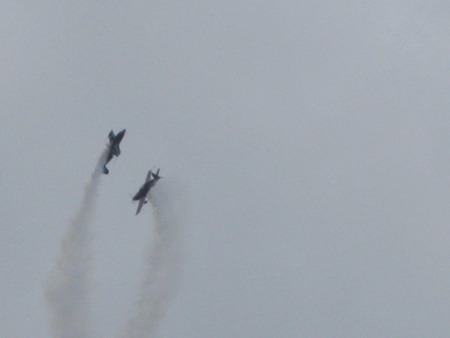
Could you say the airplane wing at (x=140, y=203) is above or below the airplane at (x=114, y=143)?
below

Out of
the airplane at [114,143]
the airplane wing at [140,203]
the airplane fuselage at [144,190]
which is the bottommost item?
the airplane wing at [140,203]

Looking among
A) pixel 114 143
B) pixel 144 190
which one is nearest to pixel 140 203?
pixel 144 190

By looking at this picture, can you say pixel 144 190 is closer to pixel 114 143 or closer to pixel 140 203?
pixel 140 203

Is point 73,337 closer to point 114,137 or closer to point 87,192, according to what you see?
point 87,192

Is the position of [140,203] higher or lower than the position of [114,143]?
lower

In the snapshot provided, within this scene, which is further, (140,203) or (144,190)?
(140,203)

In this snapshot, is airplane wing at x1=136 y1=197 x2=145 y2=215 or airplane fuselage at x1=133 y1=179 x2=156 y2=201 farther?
airplane wing at x1=136 y1=197 x2=145 y2=215

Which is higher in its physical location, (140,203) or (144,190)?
(144,190)

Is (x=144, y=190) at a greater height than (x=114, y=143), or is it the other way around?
(x=114, y=143)

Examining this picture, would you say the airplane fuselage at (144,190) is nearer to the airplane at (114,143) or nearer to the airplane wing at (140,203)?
the airplane wing at (140,203)

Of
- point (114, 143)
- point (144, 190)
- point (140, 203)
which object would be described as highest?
point (114, 143)

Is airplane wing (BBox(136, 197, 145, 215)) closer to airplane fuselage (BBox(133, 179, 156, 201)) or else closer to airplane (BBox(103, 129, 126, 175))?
airplane fuselage (BBox(133, 179, 156, 201))

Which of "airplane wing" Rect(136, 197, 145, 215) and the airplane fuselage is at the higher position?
the airplane fuselage

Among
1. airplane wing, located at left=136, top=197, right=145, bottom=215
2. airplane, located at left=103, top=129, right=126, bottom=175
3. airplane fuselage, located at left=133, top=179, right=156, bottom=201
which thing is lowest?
airplane wing, located at left=136, top=197, right=145, bottom=215
